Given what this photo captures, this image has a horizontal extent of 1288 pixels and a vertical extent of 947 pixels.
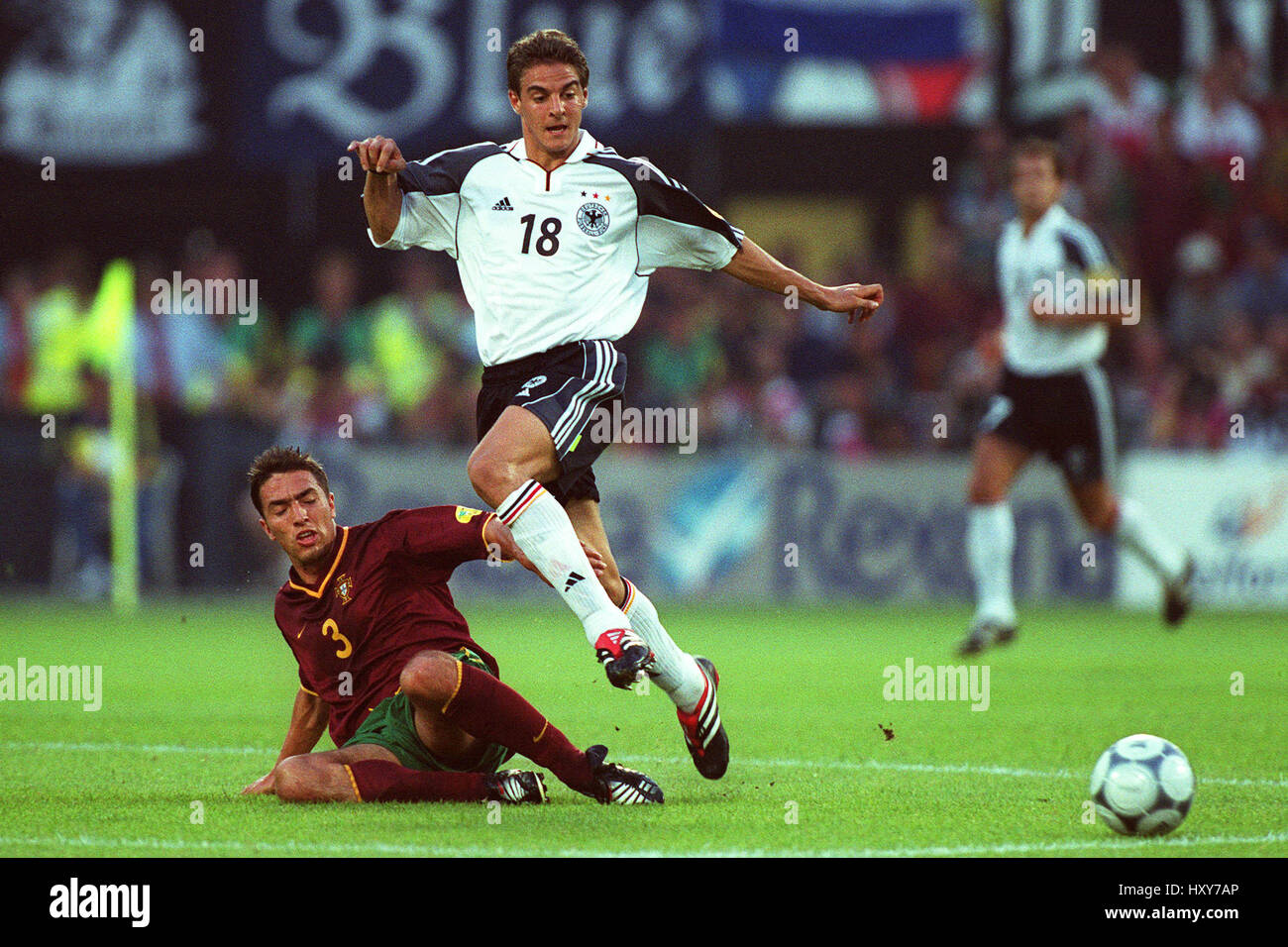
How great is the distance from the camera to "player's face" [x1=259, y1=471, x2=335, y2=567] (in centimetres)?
571

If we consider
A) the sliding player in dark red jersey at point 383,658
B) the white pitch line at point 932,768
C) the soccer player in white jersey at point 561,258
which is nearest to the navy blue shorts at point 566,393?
the soccer player in white jersey at point 561,258

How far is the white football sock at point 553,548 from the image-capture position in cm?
575

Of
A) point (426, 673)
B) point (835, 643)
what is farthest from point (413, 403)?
point (426, 673)

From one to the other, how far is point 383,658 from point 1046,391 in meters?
6.37

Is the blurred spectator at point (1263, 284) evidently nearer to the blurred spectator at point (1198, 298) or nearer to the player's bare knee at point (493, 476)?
the blurred spectator at point (1198, 298)

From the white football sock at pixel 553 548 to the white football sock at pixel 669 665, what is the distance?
0.42 metres

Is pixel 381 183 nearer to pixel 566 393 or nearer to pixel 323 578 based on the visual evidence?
pixel 566 393

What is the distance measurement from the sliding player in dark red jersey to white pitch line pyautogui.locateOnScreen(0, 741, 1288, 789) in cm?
114

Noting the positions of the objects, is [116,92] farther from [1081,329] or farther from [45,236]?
[1081,329]

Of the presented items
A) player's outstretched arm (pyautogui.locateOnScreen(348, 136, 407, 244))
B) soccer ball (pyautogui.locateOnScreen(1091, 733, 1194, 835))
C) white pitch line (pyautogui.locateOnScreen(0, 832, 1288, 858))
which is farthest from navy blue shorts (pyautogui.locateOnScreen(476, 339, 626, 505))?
soccer ball (pyautogui.locateOnScreen(1091, 733, 1194, 835))

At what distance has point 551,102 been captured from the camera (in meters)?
6.13

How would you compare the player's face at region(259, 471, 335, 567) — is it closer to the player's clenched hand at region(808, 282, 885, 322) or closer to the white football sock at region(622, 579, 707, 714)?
the white football sock at region(622, 579, 707, 714)

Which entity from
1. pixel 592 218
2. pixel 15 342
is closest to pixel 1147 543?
pixel 592 218

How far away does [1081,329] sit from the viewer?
Result: 11.3 meters
